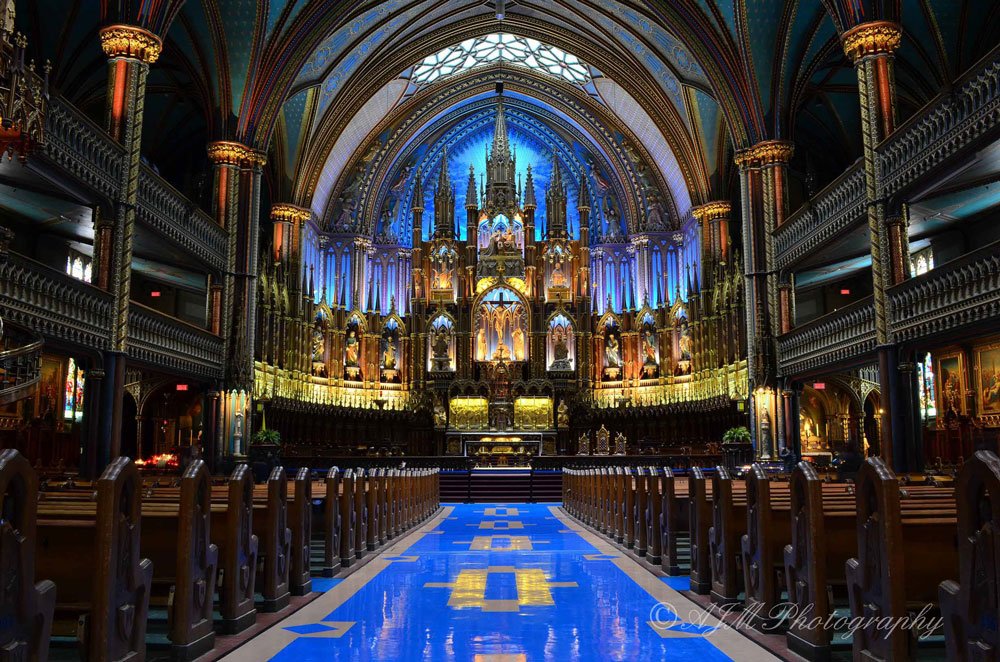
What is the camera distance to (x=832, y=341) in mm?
21359

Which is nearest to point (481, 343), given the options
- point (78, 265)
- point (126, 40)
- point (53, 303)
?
point (78, 265)

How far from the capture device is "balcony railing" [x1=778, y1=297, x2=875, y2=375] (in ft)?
64.3

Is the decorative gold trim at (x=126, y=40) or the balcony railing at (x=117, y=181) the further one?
the decorative gold trim at (x=126, y=40)

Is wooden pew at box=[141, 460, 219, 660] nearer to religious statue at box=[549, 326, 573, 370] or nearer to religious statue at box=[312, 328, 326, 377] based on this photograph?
religious statue at box=[312, 328, 326, 377]

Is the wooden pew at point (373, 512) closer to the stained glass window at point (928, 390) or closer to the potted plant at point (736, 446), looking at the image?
the potted plant at point (736, 446)

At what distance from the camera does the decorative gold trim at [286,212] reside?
31.9m

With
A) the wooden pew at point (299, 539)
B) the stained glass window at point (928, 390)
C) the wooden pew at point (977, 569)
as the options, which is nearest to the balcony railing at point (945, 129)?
the stained glass window at point (928, 390)

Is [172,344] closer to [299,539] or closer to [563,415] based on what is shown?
[299,539]

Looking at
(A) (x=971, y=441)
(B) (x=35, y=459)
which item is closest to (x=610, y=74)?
(A) (x=971, y=441)

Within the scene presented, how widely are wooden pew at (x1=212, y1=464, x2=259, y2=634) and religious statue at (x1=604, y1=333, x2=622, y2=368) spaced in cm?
2954

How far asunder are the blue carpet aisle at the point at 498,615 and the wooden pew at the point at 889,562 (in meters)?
1.08

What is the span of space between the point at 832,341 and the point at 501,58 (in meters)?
21.9

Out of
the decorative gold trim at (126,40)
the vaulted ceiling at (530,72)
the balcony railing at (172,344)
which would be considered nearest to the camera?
the decorative gold trim at (126,40)

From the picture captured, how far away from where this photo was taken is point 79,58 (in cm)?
2528
